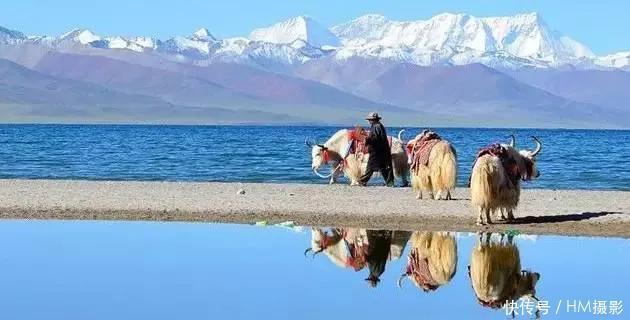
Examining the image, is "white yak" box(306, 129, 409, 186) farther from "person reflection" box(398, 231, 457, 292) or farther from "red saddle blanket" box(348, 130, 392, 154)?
"person reflection" box(398, 231, 457, 292)

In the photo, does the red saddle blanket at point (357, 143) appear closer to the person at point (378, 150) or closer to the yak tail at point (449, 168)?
the person at point (378, 150)

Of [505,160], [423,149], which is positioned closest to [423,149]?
[423,149]

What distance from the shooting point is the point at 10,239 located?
11227 mm

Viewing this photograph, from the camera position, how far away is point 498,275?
890 cm

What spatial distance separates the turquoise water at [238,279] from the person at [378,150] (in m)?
6.40

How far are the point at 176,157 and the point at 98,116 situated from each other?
15236 cm

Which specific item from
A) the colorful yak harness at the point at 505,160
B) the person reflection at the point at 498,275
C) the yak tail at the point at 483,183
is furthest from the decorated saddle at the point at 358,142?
the person reflection at the point at 498,275

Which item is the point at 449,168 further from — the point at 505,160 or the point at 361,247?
the point at 361,247

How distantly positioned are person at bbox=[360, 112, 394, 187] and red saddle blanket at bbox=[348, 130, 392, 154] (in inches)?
5.8

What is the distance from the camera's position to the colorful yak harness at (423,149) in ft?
49.3

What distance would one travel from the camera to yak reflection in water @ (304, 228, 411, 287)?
9.48 meters

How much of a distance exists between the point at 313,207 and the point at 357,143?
4.18m

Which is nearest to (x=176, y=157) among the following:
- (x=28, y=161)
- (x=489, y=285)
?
(x=28, y=161)

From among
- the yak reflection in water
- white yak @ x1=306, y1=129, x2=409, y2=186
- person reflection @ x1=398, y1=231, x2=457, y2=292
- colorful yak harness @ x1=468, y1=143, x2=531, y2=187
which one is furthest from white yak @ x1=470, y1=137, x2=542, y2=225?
white yak @ x1=306, y1=129, x2=409, y2=186
